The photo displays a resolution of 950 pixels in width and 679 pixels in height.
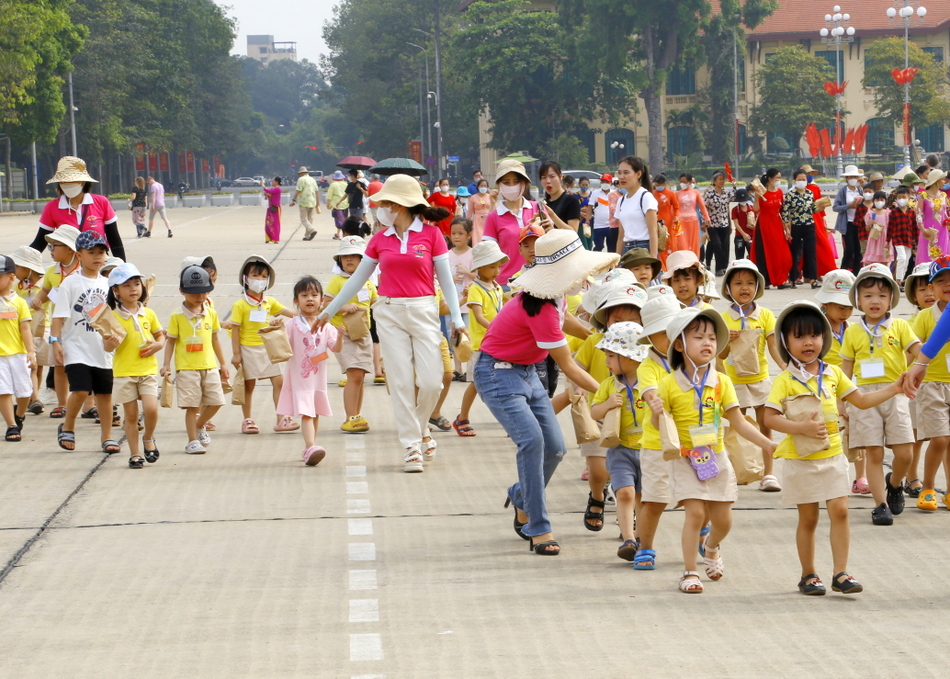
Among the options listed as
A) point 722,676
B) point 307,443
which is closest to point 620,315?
point 722,676

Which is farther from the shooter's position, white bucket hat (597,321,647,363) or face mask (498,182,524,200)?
face mask (498,182,524,200)

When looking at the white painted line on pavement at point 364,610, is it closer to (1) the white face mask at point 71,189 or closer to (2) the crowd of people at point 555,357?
(2) the crowd of people at point 555,357

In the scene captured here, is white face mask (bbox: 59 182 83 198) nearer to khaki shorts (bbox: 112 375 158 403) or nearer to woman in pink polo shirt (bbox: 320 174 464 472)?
khaki shorts (bbox: 112 375 158 403)

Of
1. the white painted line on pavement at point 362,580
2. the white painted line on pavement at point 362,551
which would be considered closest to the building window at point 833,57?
the white painted line on pavement at point 362,551

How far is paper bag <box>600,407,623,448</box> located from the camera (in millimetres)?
6363

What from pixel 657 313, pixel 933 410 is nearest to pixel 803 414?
pixel 657 313

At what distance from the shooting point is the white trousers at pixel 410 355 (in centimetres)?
853

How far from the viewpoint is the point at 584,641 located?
17.2 feet

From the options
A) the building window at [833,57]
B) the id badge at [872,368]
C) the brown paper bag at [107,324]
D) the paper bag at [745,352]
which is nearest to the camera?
the id badge at [872,368]

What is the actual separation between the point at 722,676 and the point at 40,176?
276 feet

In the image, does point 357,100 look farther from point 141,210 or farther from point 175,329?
point 175,329

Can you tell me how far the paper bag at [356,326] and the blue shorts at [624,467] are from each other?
3.85 m

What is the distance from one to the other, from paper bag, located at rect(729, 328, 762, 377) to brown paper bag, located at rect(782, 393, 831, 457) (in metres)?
1.84

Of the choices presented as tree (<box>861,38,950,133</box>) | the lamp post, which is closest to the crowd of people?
the lamp post
